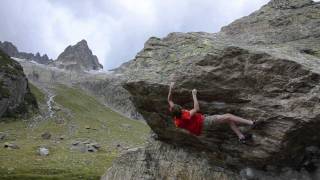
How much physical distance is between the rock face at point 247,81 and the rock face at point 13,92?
9786 centimetres

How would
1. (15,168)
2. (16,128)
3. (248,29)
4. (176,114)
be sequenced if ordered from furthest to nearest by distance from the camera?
(16,128) → (15,168) → (248,29) → (176,114)

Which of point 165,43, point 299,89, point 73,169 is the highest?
point 165,43

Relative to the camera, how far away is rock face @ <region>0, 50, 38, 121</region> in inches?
4948

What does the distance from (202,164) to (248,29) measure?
9.64m

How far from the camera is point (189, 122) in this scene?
2405cm

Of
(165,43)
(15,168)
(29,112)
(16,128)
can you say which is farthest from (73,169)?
(29,112)

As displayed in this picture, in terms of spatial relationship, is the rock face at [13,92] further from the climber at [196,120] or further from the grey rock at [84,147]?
the climber at [196,120]

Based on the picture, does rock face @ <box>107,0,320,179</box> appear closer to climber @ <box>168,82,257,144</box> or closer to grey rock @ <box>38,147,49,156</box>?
climber @ <box>168,82,257,144</box>

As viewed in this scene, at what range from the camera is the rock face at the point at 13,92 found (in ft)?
412

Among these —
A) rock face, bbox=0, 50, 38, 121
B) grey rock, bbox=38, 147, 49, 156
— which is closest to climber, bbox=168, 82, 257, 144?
grey rock, bbox=38, 147, 49, 156

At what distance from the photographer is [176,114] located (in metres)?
23.5

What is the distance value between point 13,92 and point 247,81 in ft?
379

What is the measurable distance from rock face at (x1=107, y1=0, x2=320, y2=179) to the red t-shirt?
344 centimetres

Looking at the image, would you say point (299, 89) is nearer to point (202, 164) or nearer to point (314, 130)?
point (314, 130)
